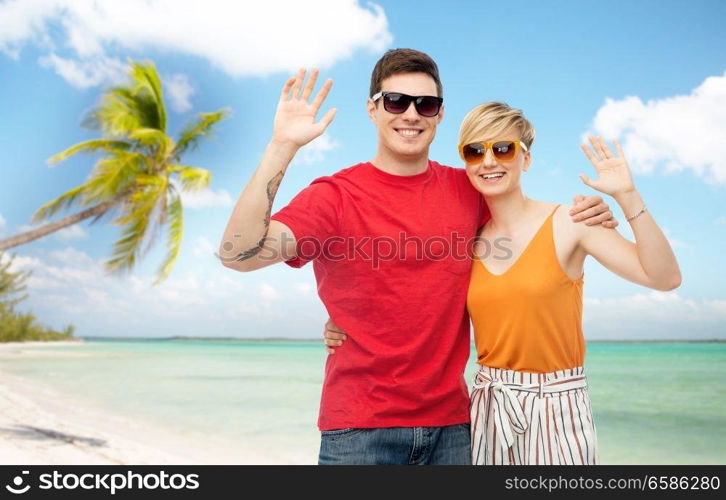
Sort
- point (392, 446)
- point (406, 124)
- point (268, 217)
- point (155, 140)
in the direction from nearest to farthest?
point (268, 217), point (392, 446), point (406, 124), point (155, 140)

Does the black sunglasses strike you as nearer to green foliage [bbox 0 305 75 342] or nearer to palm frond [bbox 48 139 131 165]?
palm frond [bbox 48 139 131 165]

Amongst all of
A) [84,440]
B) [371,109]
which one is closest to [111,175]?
[84,440]

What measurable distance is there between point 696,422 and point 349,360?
802 inches

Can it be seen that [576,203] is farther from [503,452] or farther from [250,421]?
[250,421]

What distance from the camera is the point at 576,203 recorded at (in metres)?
2.91

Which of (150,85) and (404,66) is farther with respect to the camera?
(150,85)

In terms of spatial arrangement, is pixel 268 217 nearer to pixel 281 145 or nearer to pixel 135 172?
pixel 281 145

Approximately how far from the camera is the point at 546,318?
9.05 feet

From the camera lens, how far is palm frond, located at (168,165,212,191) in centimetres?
1419

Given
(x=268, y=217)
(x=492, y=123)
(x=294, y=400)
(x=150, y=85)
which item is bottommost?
(x=268, y=217)

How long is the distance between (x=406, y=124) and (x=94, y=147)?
12024 millimetres

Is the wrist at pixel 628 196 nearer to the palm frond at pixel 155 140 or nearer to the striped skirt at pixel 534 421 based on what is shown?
the striped skirt at pixel 534 421

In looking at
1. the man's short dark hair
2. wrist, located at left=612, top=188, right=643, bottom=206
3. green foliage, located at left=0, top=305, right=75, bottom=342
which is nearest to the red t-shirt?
the man's short dark hair
